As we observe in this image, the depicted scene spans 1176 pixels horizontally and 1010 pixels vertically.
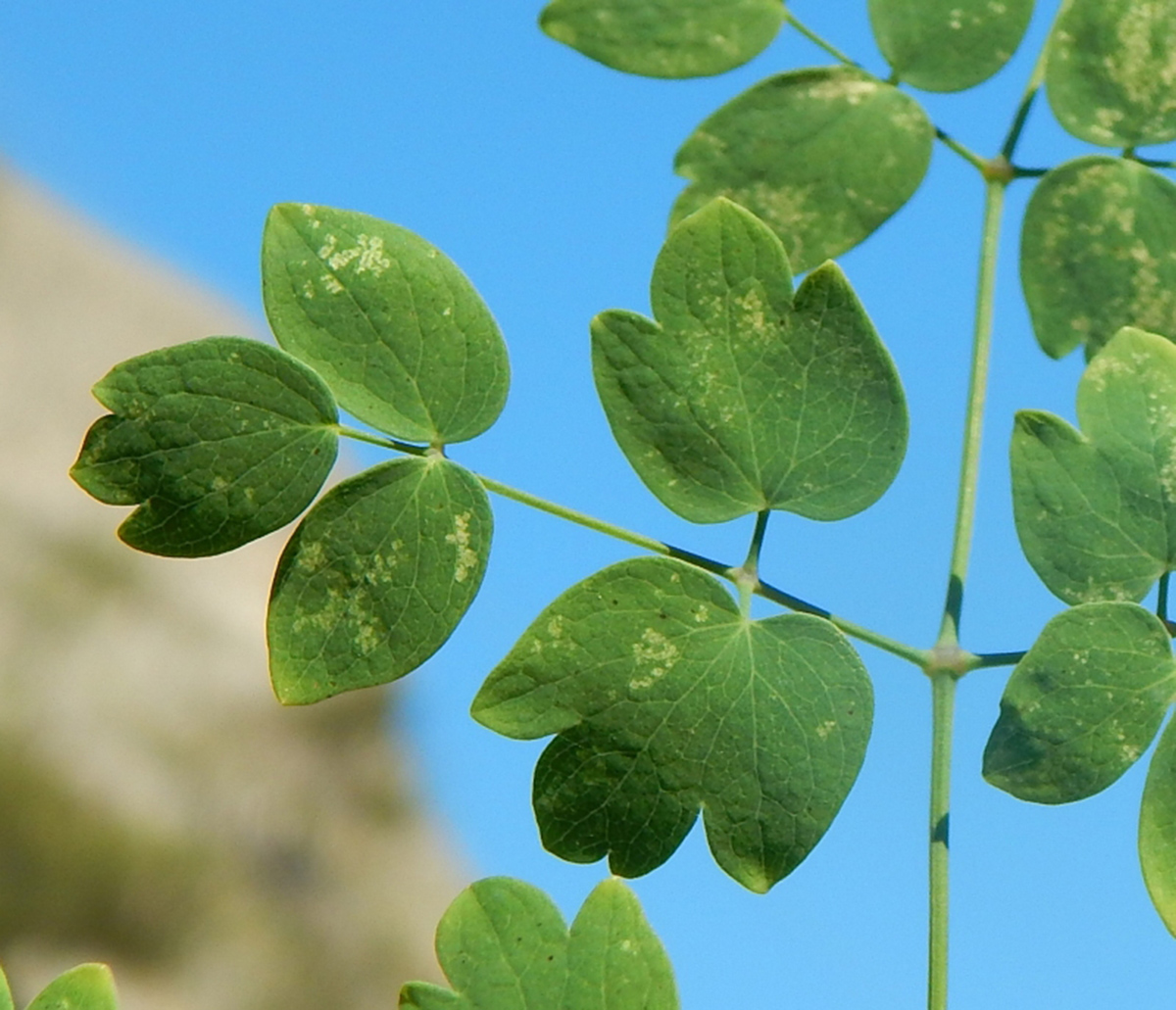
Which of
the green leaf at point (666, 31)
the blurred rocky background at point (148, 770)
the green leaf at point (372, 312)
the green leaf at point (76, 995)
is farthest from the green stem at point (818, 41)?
the blurred rocky background at point (148, 770)

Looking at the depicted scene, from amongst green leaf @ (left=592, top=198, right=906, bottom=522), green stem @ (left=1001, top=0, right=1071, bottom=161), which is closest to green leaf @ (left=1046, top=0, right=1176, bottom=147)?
green stem @ (left=1001, top=0, right=1071, bottom=161)

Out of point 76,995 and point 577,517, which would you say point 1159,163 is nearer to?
point 577,517

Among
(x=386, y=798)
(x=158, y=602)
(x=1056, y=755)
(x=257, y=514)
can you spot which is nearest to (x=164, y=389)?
(x=257, y=514)

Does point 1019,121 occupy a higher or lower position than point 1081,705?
higher

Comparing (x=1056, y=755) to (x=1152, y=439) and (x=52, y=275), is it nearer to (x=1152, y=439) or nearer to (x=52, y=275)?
(x=1152, y=439)

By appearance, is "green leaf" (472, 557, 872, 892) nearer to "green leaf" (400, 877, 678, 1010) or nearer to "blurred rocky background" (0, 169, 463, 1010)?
"green leaf" (400, 877, 678, 1010)

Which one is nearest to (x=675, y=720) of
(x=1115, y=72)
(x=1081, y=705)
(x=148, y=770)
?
(x=1081, y=705)

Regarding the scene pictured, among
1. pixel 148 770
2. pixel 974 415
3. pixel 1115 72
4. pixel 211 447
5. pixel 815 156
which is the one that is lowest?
pixel 148 770
